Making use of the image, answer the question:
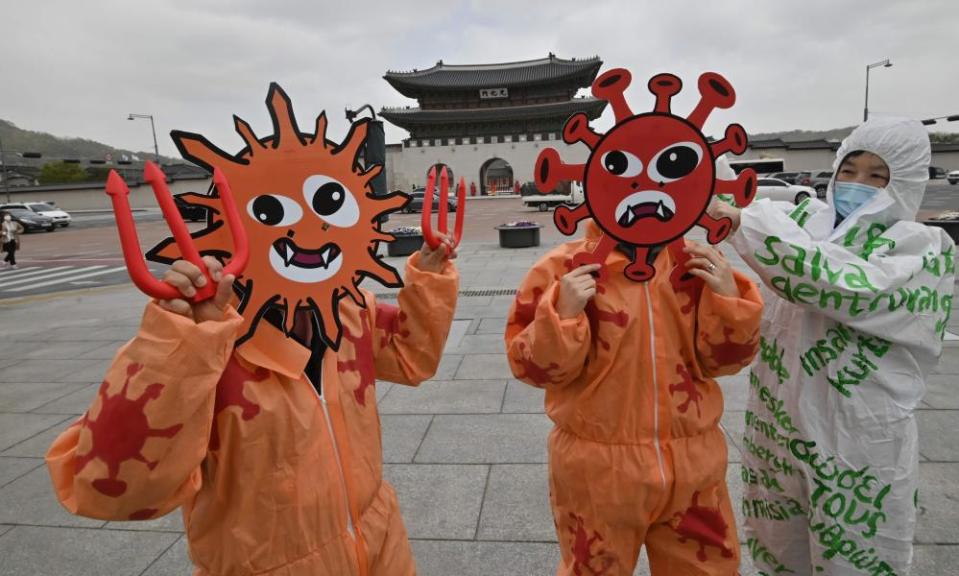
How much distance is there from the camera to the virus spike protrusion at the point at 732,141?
4.74 ft

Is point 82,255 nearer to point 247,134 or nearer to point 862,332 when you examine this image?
point 247,134

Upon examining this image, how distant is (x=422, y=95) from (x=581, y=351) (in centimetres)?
3855

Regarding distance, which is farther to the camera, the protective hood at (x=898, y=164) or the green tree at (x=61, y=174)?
the green tree at (x=61, y=174)

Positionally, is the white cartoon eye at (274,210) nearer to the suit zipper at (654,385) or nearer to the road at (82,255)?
the suit zipper at (654,385)

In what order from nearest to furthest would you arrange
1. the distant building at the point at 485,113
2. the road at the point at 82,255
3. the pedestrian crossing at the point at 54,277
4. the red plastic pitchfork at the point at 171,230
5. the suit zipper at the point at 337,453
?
the red plastic pitchfork at the point at 171,230 < the suit zipper at the point at 337,453 < the pedestrian crossing at the point at 54,277 < the road at the point at 82,255 < the distant building at the point at 485,113

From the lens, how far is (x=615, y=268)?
156 centimetres

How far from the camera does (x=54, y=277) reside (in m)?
11.4

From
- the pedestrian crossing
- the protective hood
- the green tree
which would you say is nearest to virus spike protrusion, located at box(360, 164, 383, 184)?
the protective hood

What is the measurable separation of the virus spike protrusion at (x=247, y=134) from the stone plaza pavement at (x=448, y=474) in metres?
1.80

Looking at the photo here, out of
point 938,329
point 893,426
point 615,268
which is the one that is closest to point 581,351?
point 615,268

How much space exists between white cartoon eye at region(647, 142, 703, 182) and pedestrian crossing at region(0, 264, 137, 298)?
11621mm

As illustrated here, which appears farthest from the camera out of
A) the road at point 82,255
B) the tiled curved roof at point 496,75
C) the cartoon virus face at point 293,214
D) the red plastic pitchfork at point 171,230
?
the tiled curved roof at point 496,75

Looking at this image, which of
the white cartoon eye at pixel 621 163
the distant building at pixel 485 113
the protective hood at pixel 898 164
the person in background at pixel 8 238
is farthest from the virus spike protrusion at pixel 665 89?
the distant building at pixel 485 113

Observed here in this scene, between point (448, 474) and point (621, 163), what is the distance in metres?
2.05
